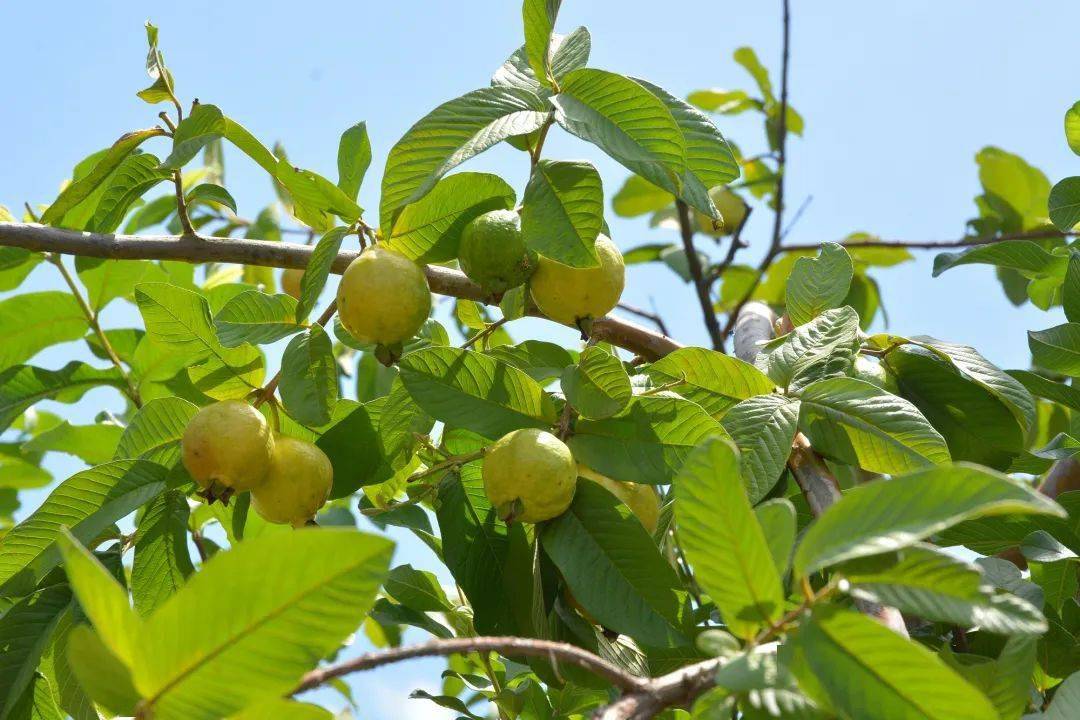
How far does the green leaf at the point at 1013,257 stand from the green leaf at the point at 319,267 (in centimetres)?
107

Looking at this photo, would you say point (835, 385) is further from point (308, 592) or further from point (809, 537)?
point (308, 592)

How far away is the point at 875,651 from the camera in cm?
77

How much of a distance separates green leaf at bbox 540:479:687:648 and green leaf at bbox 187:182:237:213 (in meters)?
0.78

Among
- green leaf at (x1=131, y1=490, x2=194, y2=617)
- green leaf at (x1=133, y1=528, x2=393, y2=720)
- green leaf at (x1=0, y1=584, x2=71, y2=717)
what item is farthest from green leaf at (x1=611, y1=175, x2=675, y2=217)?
green leaf at (x1=133, y1=528, x2=393, y2=720)

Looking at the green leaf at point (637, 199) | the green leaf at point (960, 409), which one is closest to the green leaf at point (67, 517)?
the green leaf at point (960, 409)

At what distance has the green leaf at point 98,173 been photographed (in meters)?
1.48

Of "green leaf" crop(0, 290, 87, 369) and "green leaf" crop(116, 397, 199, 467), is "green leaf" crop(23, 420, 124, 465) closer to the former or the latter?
"green leaf" crop(0, 290, 87, 369)

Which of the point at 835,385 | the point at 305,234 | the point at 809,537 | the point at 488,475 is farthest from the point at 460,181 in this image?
the point at 305,234

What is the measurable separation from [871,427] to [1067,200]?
2.54ft

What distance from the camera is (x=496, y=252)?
131 centimetres

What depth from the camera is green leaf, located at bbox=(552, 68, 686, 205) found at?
1.15m

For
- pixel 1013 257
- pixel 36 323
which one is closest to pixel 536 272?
pixel 1013 257

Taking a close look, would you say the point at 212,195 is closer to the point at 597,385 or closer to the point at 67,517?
the point at 67,517

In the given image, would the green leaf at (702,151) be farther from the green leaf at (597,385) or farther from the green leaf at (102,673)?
the green leaf at (102,673)
